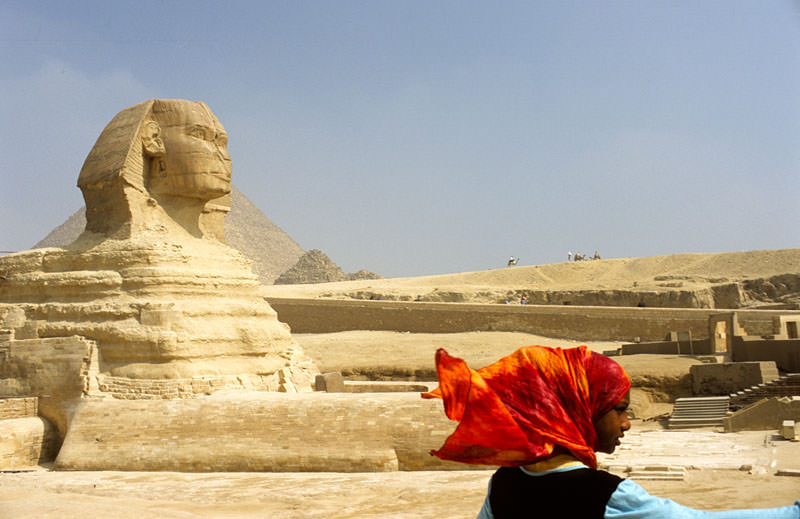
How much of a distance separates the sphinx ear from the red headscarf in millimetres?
11548

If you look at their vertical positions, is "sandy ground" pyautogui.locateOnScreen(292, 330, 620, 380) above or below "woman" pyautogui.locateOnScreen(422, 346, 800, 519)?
below

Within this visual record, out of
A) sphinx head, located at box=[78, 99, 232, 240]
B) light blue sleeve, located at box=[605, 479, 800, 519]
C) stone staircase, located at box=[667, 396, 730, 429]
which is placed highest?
sphinx head, located at box=[78, 99, 232, 240]

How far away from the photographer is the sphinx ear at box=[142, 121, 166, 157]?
12.6 metres

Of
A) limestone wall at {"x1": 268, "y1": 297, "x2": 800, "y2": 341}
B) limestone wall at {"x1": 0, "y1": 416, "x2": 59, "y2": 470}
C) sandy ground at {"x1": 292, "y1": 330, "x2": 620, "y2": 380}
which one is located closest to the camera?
limestone wall at {"x1": 0, "y1": 416, "x2": 59, "y2": 470}

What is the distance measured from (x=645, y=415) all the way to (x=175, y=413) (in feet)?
26.7

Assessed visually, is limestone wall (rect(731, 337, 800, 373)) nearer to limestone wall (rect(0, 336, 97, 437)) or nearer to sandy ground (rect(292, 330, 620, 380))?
Answer: sandy ground (rect(292, 330, 620, 380))

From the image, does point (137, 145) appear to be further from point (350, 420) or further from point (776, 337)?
point (776, 337)

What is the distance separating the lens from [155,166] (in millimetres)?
12734

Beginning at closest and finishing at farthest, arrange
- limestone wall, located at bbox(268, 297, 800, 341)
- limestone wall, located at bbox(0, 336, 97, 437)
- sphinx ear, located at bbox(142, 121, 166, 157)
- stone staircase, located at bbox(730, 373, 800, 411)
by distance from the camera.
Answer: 1. limestone wall, located at bbox(0, 336, 97, 437)
2. sphinx ear, located at bbox(142, 121, 166, 157)
3. stone staircase, located at bbox(730, 373, 800, 411)
4. limestone wall, located at bbox(268, 297, 800, 341)

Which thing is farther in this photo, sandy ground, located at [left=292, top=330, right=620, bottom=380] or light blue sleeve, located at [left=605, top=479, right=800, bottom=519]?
sandy ground, located at [left=292, top=330, right=620, bottom=380]

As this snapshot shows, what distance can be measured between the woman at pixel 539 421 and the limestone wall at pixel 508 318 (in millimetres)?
19904

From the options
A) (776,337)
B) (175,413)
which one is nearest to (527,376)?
(175,413)

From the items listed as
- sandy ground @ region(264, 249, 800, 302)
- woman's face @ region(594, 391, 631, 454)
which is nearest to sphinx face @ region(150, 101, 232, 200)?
woman's face @ region(594, 391, 631, 454)

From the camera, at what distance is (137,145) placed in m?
12.4
